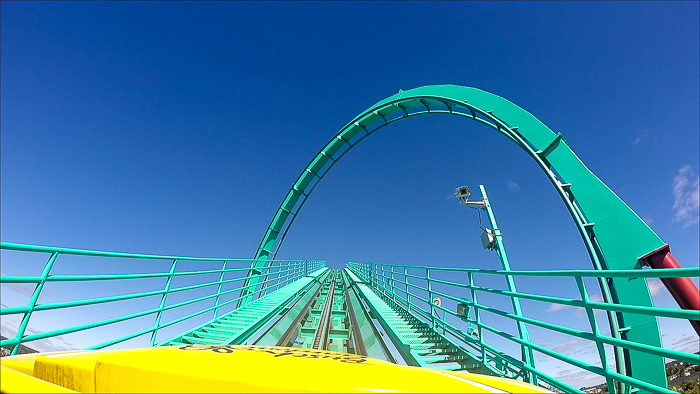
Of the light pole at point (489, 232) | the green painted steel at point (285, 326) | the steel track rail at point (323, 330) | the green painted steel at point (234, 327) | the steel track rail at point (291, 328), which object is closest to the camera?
the green painted steel at point (234, 327)

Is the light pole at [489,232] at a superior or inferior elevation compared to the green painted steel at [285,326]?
superior

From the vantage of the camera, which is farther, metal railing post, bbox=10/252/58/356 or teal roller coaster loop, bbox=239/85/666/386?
teal roller coaster loop, bbox=239/85/666/386

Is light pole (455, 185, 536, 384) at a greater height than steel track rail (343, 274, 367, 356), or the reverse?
light pole (455, 185, 536, 384)

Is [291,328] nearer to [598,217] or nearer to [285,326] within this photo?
[285,326]

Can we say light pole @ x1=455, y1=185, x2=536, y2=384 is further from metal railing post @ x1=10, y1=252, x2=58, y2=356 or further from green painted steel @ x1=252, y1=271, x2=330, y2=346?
metal railing post @ x1=10, y1=252, x2=58, y2=356

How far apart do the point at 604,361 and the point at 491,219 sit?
222 inches

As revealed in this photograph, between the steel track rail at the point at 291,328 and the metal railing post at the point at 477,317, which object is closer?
the metal railing post at the point at 477,317

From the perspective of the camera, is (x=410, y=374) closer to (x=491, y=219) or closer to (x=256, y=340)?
(x=256, y=340)

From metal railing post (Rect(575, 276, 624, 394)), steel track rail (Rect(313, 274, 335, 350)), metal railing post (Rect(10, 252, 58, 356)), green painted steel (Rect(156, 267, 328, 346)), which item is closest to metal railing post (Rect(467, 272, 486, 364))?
metal railing post (Rect(575, 276, 624, 394))

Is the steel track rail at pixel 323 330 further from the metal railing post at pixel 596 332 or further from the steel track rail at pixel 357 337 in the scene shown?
the metal railing post at pixel 596 332

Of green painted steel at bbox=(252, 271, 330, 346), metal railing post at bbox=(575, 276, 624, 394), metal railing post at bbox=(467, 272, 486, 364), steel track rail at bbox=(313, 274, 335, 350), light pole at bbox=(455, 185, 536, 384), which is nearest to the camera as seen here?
metal railing post at bbox=(575, 276, 624, 394)

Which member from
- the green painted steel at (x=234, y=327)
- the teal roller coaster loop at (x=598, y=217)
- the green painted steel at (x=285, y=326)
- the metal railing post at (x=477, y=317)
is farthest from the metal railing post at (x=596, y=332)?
the green painted steel at (x=285, y=326)

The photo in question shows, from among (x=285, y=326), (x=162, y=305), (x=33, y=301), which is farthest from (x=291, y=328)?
(x=33, y=301)

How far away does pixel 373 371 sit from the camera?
4.52ft
